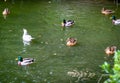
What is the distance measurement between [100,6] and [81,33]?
836 centimetres

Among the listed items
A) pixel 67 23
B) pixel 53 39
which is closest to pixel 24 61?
pixel 53 39

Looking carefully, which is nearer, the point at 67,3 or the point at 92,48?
the point at 92,48

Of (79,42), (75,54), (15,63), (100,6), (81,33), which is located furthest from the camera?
(100,6)

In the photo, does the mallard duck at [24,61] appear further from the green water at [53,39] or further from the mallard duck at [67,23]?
the mallard duck at [67,23]

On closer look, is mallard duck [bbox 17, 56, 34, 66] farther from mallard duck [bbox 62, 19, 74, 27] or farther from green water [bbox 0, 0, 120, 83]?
mallard duck [bbox 62, 19, 74, 27]

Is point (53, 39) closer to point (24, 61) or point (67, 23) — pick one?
point (67, 23)

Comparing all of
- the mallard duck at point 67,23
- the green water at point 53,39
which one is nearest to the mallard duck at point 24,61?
the green water at point 53,39

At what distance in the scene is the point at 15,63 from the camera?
13.6 m

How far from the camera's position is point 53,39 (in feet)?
56.0

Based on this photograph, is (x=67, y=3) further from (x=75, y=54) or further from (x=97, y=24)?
(x=75, y=54)

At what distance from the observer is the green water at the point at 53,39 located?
12560 millimetres

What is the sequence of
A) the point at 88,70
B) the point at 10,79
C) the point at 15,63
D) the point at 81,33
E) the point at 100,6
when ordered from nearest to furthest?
the point at 10,79 < the point at 88,70 < the point at 15,63 < the point at 81,33 < the point at 100,6

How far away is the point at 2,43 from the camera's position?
16156 millimetres

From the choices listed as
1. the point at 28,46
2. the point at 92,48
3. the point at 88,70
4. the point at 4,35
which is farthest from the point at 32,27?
the point at 88,70
